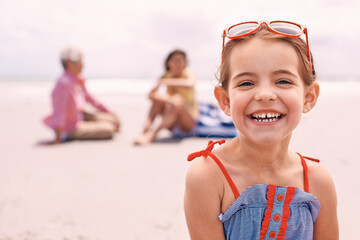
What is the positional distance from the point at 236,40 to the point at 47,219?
190cm

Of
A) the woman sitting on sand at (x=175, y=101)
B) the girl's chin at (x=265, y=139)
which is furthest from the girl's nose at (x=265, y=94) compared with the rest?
the woman sitting on sand at (x=175, y=101)

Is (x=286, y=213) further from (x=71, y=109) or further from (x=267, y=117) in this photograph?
(x=71, y=109)

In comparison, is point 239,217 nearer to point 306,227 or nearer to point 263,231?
point 263,231

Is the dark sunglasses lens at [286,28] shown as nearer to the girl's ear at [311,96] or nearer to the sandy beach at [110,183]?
the girl's ear at [311,96]

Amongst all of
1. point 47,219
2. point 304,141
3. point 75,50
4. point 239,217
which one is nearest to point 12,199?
point 47,219

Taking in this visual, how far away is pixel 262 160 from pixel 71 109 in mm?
4310

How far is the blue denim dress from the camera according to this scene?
4.93ft

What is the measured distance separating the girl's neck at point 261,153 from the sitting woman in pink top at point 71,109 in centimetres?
407

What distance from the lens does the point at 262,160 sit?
1.62 meters

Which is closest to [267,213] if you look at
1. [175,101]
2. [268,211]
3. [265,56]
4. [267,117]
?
[268,211]

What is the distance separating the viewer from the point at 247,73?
1.45 m

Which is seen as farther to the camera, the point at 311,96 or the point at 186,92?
the point at 186,92

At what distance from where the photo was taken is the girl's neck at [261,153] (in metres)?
1.59

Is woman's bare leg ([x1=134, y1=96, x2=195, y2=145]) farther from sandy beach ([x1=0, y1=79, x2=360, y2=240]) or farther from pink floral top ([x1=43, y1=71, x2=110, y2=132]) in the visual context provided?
pink floral top ([x1=43, y1=71, x2=110, y2=132])
